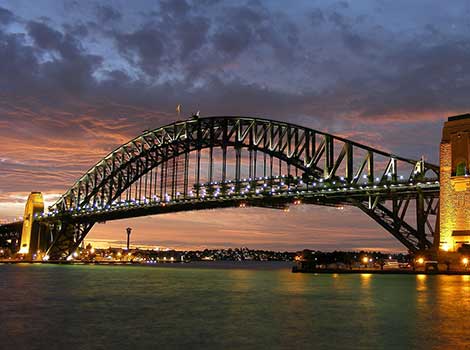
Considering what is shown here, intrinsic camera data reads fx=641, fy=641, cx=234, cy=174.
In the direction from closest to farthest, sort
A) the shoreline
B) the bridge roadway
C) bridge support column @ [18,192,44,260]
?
the shoreline
the bridge roadway
bridge support column @ [18,192,44,260]

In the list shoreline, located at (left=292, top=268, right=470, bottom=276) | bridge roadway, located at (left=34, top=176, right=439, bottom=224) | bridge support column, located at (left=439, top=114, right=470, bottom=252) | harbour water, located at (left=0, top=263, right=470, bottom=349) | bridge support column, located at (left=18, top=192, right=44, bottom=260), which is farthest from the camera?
bridge support column, located at (left=18, top=192, right=44, bottom=260)

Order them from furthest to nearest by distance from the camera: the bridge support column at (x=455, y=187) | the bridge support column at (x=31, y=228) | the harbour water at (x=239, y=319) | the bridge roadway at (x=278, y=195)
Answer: the bridge support column at (x=31, y=228) → the bridge roadway at (x=278, y=195) → the bridge support column at (x=455, y=187) → the harbour water at (x=239, y=319)

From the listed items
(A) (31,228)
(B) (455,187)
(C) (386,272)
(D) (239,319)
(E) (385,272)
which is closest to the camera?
(D) (239,319)

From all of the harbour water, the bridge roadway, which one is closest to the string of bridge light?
the bridge roadway

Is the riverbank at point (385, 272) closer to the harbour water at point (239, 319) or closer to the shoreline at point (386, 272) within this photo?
the shoreline at point (386, 272)

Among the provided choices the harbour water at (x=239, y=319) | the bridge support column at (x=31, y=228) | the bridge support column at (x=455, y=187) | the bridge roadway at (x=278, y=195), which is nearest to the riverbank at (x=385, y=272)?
the bridge support column at (x=455, y=187)

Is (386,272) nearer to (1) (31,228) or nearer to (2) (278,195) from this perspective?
(2) (278,195)

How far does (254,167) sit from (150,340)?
6475cm

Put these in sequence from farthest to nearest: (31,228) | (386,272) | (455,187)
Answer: (31,228) → (386,272) → (455,187)

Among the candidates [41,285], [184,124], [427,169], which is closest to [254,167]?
[184,124]

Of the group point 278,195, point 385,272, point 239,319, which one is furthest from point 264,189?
point 239,319

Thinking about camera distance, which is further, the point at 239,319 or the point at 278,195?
the point at 278,195

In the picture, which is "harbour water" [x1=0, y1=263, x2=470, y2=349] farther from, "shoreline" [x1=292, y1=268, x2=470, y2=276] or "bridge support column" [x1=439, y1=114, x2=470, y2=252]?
"bridge support column" [x1=439, y1=114, x2=470, y2=252]

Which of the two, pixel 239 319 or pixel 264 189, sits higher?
pixel 264 189
